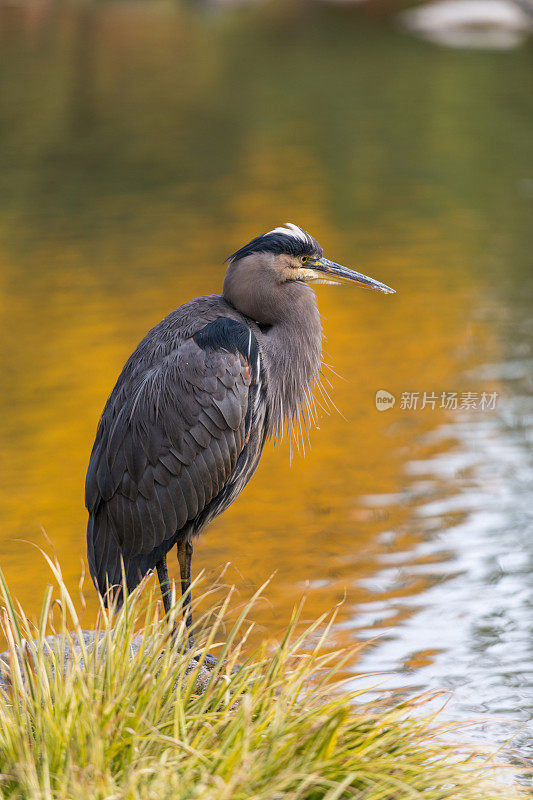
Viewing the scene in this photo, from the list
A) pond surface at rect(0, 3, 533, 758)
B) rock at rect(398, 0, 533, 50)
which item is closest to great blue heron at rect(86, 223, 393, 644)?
pond surface at rect(0, 3, 533, 758)

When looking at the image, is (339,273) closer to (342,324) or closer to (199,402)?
(199,402)

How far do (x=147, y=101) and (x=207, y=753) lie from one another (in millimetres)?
21309

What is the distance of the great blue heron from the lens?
12.5ft

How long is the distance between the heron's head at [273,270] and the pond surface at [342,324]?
0.94 metres

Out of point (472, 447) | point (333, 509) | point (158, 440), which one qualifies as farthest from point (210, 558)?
point (472, 447)

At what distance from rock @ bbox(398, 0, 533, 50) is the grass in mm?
29910

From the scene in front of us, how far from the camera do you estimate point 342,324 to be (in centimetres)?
886

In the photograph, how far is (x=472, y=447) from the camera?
6.60 metres

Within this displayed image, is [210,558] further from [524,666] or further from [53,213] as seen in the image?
[53,213]

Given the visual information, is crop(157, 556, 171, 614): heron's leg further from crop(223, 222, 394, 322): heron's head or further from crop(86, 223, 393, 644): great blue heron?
crop(223, 222, 394, 322): heron's head

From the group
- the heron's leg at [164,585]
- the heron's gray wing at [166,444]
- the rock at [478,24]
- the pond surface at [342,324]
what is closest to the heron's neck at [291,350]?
the heron's gray wing at [166,444]

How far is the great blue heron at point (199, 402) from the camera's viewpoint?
12.5 feet

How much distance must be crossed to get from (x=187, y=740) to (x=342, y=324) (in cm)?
646

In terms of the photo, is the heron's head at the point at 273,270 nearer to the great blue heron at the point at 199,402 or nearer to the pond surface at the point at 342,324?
the great blue heron at the point at 199,402
